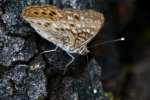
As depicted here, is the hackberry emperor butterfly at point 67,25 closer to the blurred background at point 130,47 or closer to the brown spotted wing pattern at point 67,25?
the brown spotted wing pattern at point 67,25

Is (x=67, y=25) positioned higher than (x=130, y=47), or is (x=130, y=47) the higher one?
(x=67, y=25)

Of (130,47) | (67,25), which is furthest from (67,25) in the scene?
(130,47)

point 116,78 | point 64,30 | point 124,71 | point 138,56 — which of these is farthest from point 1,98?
point 138,56

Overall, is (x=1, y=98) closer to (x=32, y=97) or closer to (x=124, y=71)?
(x=32, y=97)

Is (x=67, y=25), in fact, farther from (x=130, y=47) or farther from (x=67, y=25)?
(x=130, y=47)

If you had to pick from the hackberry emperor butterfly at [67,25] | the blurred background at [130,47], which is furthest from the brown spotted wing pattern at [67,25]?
the blurred background at [130,47]

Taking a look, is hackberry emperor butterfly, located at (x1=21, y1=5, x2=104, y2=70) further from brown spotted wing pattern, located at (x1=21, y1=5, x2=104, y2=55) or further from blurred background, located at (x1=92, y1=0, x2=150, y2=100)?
blurred background, located at (x1=92, y1=0, x2=150, y2=100)

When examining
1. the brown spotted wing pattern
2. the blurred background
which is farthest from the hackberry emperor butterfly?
the blurred background

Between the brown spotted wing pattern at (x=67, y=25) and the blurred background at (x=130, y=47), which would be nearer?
the brown spotted wing pattern at (x=67, y=25)
